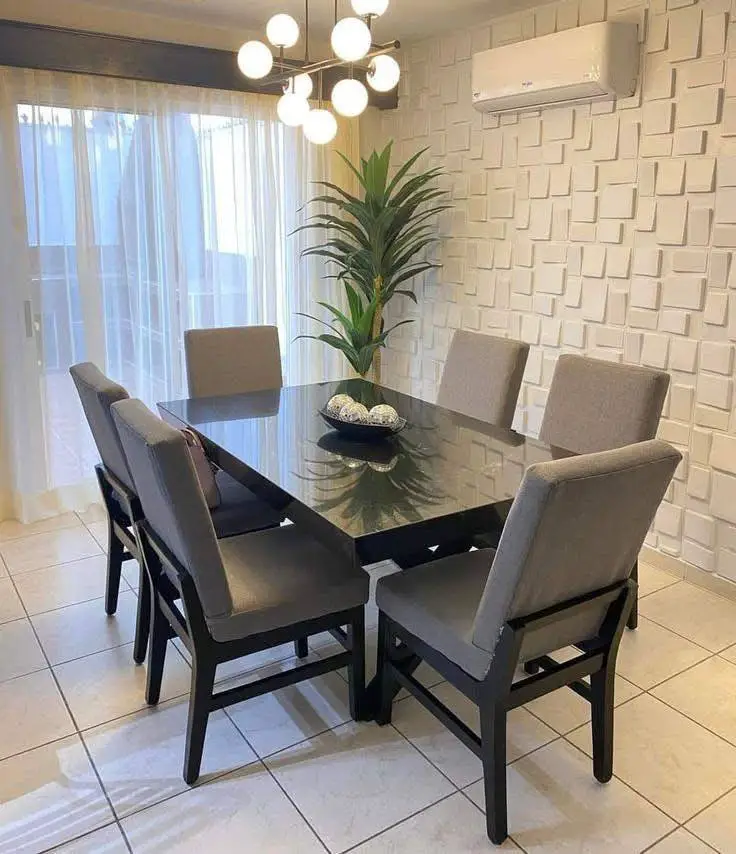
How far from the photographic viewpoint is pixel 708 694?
235cm

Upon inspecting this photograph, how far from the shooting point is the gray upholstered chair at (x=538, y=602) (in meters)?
1.54

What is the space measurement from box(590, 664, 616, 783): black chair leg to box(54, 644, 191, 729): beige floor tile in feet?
3.97

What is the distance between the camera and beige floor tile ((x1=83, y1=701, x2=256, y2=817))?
6.30ft

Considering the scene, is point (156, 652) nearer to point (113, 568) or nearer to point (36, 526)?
point (113, 568)

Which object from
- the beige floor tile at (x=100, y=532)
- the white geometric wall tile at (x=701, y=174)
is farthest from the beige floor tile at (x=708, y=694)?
the beige floor tile at (x=100, y=532)

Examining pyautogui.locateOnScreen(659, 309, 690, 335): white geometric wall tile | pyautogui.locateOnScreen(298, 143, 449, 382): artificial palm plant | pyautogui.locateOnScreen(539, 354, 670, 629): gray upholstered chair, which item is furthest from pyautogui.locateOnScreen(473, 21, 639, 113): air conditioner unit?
pyautogui.locateOnScreen(539, 354, 670, 629): gray upholstered chair

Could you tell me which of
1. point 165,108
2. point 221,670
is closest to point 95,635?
point 221,670

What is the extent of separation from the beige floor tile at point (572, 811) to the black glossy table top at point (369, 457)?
734 millimetres

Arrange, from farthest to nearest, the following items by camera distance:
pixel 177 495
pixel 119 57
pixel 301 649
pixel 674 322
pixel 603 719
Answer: pixel 119 57, pixel 674 322, pixel 301 649, pixel 603 719, pixel 177 495

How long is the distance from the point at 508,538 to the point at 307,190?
3.01m

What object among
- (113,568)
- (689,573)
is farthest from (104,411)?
(689,573)

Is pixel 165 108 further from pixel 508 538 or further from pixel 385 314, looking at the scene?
pixel 508 538

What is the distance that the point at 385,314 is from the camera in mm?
4562

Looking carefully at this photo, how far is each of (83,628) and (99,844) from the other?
104cm
